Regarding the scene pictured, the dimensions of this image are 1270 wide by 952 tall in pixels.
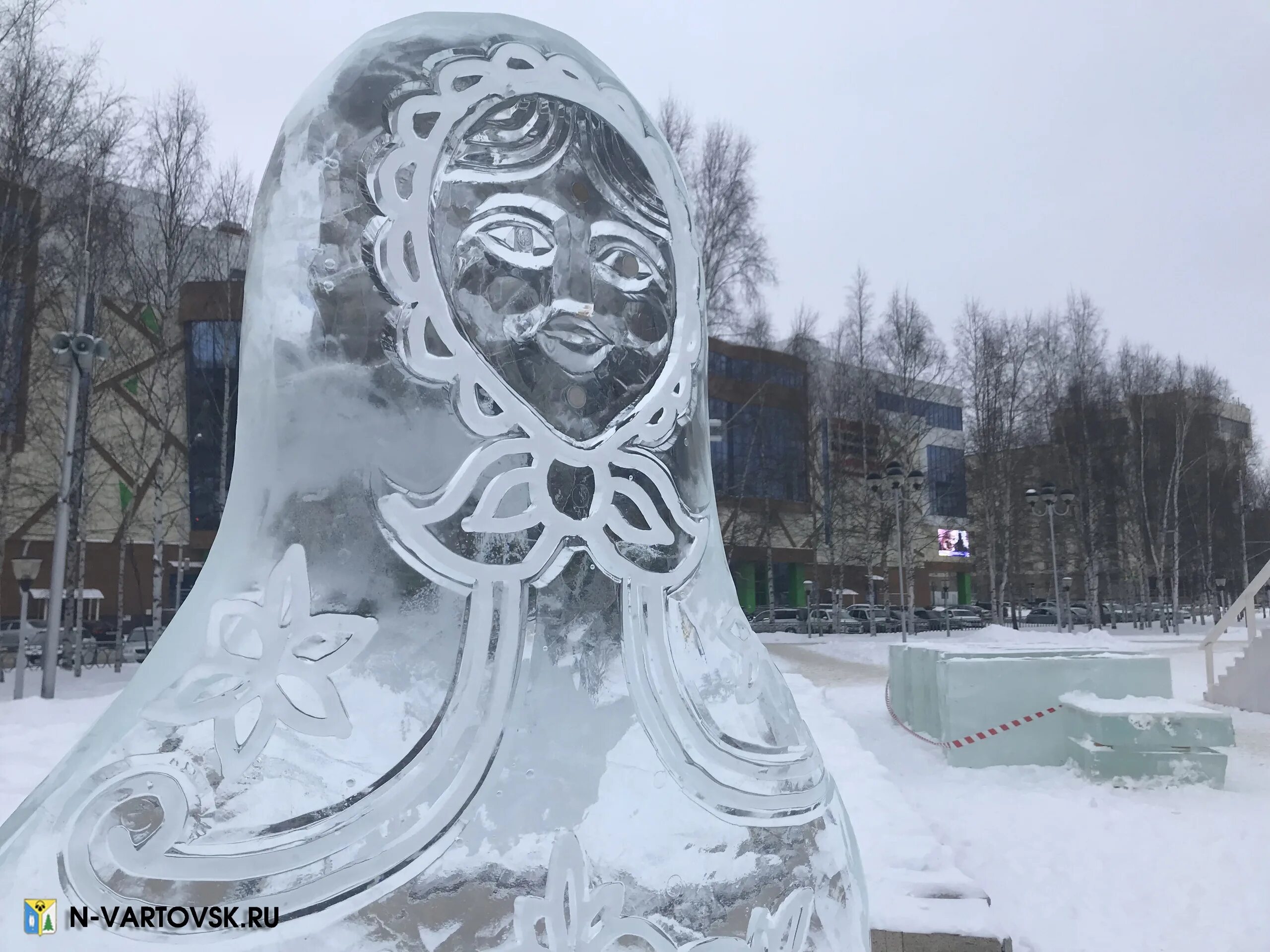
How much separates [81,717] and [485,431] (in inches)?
234

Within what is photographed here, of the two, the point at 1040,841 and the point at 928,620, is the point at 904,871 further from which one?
the point at 928,620

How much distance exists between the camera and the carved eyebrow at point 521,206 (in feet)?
6.13

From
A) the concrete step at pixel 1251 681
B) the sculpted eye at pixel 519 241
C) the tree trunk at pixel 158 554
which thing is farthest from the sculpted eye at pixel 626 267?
the tree trunk at pixel 158 554

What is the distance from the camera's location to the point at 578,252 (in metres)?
1.95

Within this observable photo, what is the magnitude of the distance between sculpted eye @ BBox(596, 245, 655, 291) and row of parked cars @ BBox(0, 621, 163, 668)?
51.4 ft

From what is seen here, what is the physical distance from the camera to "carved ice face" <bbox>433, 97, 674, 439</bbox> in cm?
185

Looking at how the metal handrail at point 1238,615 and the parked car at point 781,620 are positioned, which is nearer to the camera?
the metal handrail at point 1238,615

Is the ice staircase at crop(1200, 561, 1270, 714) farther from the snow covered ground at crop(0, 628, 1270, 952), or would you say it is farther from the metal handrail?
the snow covered ground at crop(0, 628, 1270, 952)

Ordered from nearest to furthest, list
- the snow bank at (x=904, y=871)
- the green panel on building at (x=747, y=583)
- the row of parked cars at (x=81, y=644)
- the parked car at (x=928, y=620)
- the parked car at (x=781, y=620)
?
the snow bank at (x=904, y=871) → the row of parked cars at (x=81, y=644) → the parked car at (x=781, y=620) → the green panel on building at (x=747, y=583) → the parked car at (x=928, y=620)

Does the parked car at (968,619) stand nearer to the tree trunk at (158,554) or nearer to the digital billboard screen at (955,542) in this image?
the digital billboard screen at (955,542)

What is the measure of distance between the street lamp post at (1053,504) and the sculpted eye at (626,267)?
22.2m

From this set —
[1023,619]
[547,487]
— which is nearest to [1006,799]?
[547,487]

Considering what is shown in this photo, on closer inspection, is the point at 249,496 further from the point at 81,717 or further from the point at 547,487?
the point at 81,717

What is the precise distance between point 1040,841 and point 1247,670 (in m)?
7.42
